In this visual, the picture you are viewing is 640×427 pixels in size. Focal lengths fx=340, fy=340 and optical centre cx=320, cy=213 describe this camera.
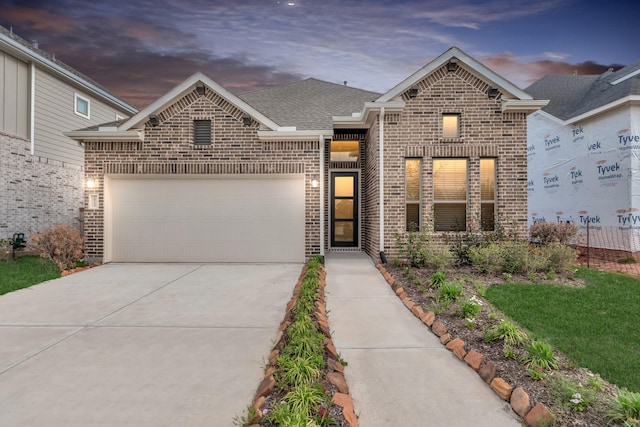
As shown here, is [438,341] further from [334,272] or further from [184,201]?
[184,201]

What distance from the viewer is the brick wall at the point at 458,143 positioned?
8688mm

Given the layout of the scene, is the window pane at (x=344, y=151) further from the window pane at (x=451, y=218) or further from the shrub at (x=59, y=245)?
the shrub at (x=59, y=245)

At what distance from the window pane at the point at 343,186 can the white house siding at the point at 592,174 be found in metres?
8.30

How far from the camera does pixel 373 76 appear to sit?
18828 millimetres

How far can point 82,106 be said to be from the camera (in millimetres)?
14109

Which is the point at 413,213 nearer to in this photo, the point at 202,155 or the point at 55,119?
the point at 202,155

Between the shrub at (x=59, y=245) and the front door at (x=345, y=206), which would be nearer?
the shrub at (x=59, y=245)

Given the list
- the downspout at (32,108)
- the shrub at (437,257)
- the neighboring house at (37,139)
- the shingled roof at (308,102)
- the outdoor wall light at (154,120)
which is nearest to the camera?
the shrub at (437,257)

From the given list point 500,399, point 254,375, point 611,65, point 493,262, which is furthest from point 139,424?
point 611,65

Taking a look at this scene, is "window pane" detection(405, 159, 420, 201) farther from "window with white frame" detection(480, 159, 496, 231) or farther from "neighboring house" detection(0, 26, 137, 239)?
"neighboring house" detection(0, 26, 137, 239)

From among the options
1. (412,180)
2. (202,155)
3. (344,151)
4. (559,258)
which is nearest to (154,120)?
(202,155)

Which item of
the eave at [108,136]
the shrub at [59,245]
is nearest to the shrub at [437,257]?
the eave at [108,136]

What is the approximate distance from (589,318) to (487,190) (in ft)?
15.3

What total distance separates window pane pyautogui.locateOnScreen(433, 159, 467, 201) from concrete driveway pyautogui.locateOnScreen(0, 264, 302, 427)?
4.72 metres
